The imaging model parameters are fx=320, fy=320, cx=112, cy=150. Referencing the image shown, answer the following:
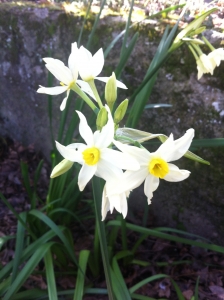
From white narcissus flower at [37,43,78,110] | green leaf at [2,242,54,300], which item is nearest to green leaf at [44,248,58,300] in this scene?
green leaf at [2,242,54,300]

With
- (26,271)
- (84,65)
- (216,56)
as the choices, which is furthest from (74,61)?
(26,271)

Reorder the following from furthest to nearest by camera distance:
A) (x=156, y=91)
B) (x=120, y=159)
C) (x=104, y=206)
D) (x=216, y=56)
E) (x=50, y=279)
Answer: (x=156, y=91), (x=50, y=279), (x=216, y=56), (x=104, y=206), (x=120, y=159)

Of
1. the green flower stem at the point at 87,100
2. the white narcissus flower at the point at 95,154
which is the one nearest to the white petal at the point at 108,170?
the white narcissus flower at the point at 95,154

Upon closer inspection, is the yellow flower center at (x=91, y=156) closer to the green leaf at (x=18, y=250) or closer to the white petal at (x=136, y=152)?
the white petal at (x=136, y=152)

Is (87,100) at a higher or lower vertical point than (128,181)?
higher

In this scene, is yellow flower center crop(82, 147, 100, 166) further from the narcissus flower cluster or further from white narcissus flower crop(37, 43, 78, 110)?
white narcissus flower crop(37, 43, 78, 110)

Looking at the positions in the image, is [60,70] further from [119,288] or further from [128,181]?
[119,288]
